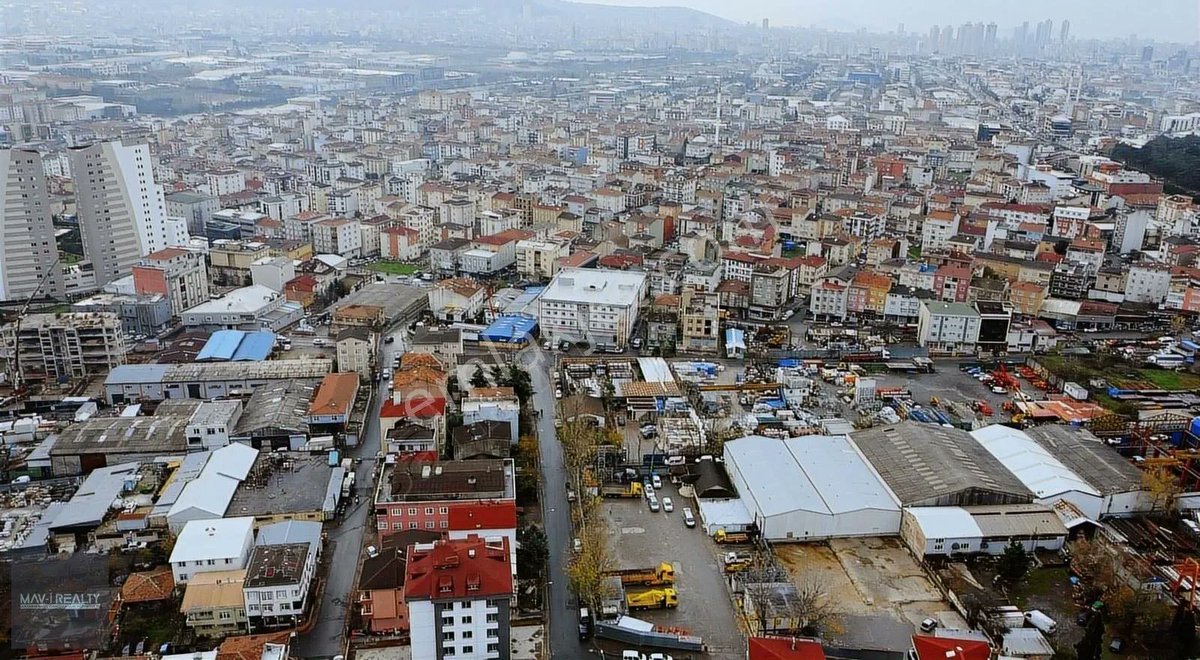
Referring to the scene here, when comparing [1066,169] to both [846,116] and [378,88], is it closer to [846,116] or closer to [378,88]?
[846,116]

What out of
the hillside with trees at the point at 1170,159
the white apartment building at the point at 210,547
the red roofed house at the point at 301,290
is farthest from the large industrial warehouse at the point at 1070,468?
the hillside with trees at the point at 1170,159

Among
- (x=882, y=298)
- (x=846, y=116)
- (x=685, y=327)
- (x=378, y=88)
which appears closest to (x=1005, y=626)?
(x=685, y=327)

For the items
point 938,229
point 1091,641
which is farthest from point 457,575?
point 938,229

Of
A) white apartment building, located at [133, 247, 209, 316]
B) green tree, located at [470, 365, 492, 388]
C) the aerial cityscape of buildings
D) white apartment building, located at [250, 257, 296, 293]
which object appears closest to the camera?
the aerial cityscape of buildings

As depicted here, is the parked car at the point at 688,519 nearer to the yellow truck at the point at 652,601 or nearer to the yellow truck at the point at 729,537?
the yellow truck at the point at 729,537

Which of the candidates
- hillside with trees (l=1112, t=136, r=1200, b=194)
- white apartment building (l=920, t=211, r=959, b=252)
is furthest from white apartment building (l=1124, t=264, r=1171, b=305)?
hillside with trees (l=1112, t=136, r=1200, b=194)

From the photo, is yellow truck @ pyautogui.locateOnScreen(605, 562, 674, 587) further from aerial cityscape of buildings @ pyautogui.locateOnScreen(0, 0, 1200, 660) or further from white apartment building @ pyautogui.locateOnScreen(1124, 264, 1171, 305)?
white apartment building @ pyautogui.locateOnScreen(1124, 264, 1171, 305)

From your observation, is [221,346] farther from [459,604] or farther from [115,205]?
[459,604]
